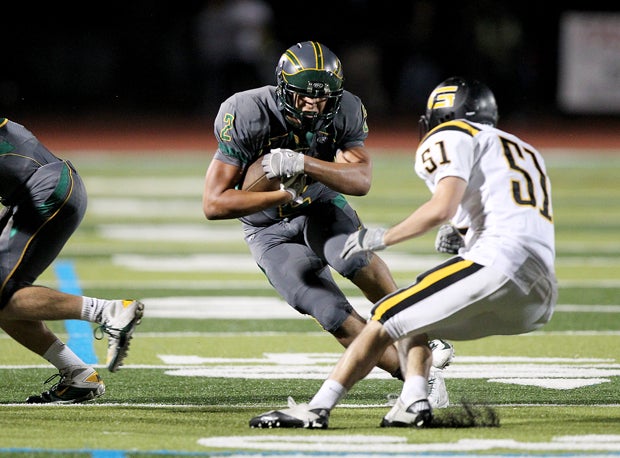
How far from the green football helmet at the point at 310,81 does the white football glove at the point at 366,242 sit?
78cm

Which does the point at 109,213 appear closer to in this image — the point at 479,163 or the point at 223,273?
the point at 223,273

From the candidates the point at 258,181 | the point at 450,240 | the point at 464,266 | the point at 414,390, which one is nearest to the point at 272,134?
the point at 258,181

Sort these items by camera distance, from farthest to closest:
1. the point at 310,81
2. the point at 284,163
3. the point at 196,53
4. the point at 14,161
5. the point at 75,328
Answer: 1. the point at 196,53
2. the point at 75,328
3. the point at 14,161
4. the point at 310,81
5. the point at 284,163

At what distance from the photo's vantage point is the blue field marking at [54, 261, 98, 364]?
23.1 feet

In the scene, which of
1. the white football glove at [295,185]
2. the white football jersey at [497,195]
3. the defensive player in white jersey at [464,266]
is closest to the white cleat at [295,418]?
the defensive player in white jersey at [464,266]

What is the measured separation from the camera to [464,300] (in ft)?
15.7

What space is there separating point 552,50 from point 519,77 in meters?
0.80

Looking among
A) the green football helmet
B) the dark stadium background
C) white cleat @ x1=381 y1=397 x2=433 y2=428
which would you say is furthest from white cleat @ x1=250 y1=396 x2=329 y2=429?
the dark stadium background

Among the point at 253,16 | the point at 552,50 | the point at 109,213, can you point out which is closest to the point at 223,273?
the point at 109,213

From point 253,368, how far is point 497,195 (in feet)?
6.86

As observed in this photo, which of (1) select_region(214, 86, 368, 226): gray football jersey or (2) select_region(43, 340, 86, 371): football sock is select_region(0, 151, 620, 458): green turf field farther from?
(1) select_region(214, 86, 368, 226): gray football jersey

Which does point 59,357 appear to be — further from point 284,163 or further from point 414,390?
point 414,390

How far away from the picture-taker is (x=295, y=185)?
545 centimetres

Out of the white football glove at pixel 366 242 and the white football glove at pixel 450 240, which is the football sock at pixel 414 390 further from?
the white football glove at pixel 450 240
